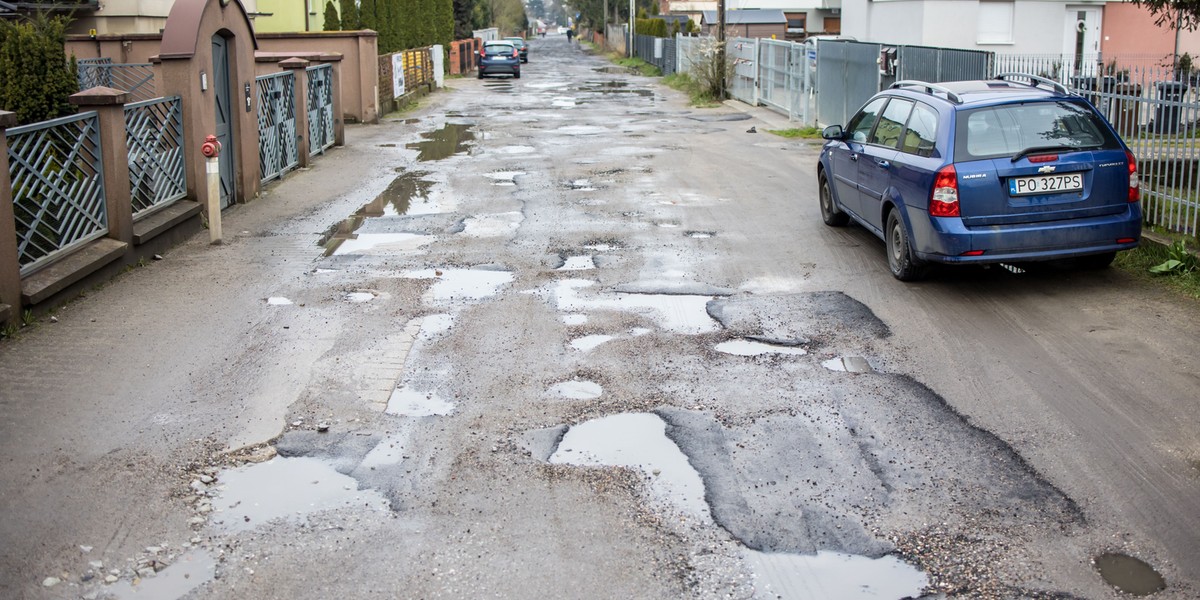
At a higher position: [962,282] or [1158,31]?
[1158,31]

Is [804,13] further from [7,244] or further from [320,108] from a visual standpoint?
[7,244]

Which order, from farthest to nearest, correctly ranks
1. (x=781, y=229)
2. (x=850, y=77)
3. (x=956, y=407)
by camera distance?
(x=850, y=77), (x=781, y=229), (x=956, y=407)

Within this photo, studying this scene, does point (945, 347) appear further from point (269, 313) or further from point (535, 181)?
point (535, 181)

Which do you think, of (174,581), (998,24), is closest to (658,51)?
(998,24)

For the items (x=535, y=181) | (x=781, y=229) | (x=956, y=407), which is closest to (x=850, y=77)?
(x=535, y=181)

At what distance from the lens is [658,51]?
2203 inches

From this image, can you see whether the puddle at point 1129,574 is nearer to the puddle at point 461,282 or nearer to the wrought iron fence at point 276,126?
the puddle at point 461,282

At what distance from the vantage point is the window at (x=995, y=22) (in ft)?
117

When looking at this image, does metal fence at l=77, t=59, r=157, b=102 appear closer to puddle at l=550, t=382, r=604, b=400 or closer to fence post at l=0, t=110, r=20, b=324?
fence post at l=0, t=110, r=20, b=324

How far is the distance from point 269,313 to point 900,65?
1308 centimetres

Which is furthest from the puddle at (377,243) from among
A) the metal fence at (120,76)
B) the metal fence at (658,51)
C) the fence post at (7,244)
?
the metal fence at (658,51)

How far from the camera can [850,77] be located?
22.0 m

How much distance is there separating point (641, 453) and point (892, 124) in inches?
218

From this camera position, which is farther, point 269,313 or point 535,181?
point 535,181
